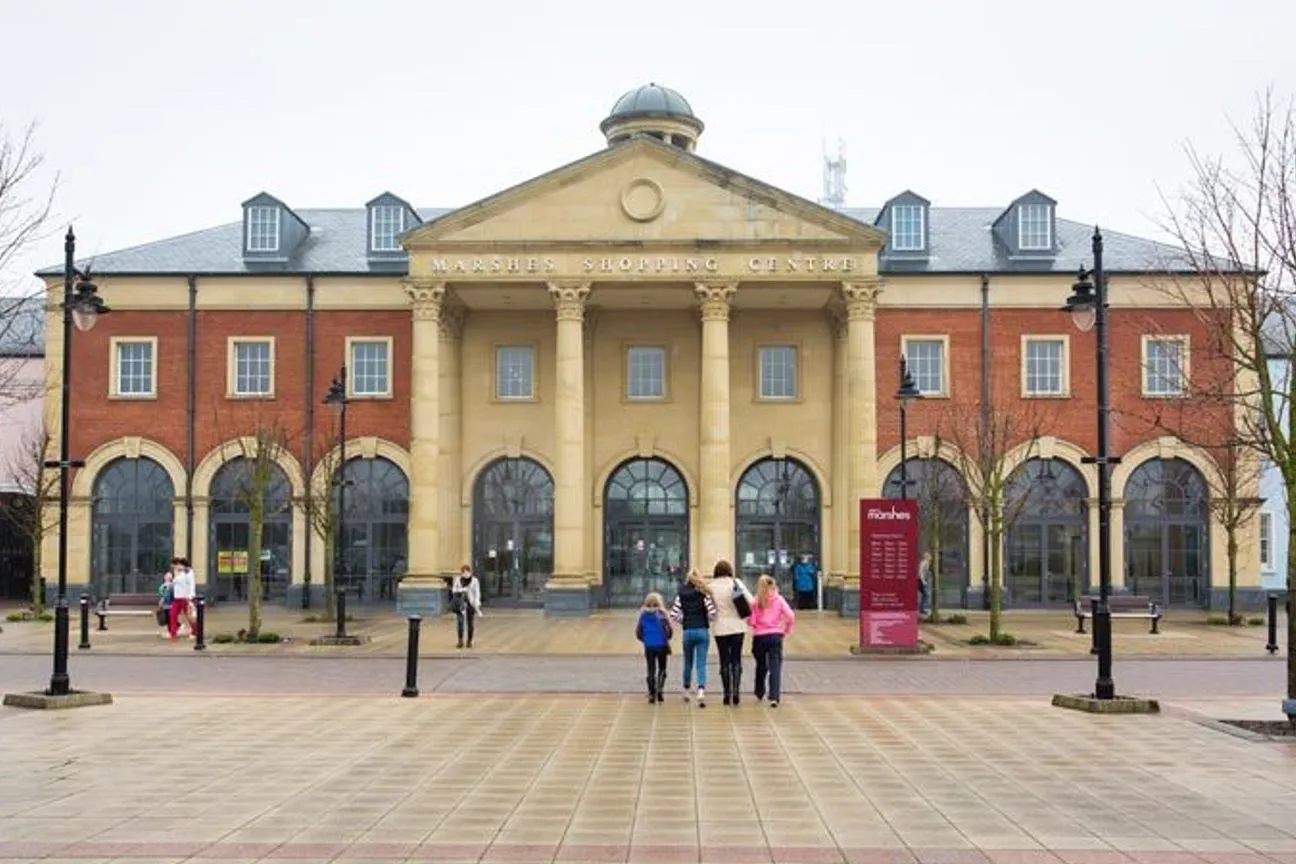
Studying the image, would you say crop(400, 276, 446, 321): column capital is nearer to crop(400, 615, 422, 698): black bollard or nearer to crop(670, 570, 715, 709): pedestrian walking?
crop(400, 615, 422, 698): black bollard

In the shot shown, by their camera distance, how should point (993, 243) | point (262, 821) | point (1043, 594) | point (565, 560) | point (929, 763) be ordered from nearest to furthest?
point (262, 821) < point (929, 763) < point (565, 560) < point (1043, 594) < point (993, 243)

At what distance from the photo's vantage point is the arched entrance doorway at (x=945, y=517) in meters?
35.2

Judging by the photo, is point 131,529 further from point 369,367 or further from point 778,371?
point 778,371

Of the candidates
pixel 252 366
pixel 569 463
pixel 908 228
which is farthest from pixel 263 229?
pixel 908 228

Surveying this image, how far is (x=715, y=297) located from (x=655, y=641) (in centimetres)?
1866

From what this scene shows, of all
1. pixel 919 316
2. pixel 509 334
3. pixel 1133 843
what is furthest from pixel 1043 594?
pixel 1133 843

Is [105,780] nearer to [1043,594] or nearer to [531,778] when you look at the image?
[531,778]

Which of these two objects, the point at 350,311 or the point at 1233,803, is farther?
the point at 350,311

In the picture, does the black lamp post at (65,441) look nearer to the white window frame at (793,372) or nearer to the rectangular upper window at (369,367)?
the rectangular upper window at (369,367)

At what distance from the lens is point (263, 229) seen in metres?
41.3

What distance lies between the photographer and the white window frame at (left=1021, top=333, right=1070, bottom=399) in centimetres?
3900

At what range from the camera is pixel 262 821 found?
33.1ft

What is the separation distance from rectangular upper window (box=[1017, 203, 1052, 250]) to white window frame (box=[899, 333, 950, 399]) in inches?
161

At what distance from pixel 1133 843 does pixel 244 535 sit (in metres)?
33.2
